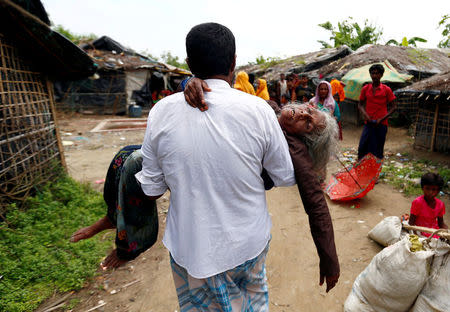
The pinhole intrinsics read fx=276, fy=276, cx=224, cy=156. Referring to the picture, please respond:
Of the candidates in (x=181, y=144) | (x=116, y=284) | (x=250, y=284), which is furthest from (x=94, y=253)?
(x=181, y=144)

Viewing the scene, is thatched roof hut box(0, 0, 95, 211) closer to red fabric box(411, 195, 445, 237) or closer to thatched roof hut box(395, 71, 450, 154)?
red fabric box(411, 195, 445, 237)

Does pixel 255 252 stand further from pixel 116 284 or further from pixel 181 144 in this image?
pixel 116 284

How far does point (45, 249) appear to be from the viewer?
2.90 m

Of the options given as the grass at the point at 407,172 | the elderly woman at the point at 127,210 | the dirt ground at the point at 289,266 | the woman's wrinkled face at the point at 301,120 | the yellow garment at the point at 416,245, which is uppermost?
the woman's wrinkled face at the point at 301,120

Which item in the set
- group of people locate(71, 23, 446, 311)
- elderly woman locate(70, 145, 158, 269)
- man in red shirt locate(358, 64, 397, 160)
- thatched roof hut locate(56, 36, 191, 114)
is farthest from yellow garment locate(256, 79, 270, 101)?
thatched roof hut locate(56, 36, 191, 114)

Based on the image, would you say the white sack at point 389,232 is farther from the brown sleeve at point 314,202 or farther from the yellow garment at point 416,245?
the brown sleeve at point 314,202

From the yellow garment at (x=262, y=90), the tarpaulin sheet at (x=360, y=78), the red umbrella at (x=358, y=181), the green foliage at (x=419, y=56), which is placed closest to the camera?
the red umbrella at (x=358, y=181)

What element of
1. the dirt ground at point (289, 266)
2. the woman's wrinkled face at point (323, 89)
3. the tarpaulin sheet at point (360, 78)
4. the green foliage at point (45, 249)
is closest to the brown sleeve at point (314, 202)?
the dirt ground at point (289, 266)

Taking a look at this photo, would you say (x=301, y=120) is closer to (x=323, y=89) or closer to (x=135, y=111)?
(x=323, y=89)

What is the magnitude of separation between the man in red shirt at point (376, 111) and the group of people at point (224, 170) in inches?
138

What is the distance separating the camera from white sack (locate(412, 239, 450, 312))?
1.71m

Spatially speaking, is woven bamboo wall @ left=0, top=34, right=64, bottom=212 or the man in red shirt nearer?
woven bamboo wall @ left=0, top=34, right=64, bottom=212

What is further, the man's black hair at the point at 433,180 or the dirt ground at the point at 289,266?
the man's black hair at the point at 433,180

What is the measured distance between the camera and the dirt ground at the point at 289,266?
2.36 metres
